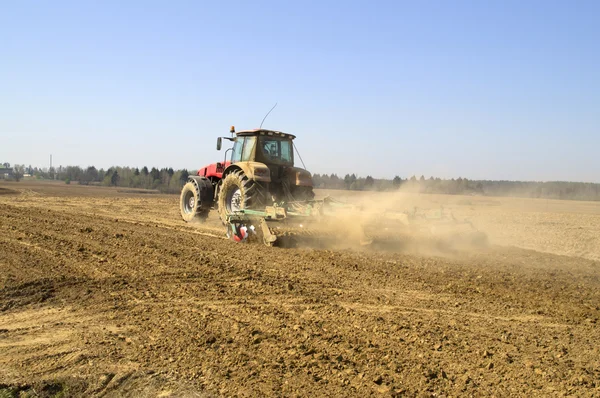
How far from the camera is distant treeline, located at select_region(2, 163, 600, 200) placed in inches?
685

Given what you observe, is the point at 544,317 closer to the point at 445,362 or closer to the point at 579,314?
the point at 579,314

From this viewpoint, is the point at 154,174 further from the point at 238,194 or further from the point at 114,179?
the point at 238,194

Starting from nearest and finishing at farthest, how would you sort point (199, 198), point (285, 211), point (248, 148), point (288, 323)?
1. point (288, 323)
2. point (285, 211)
3. point (248, 148)
4. point (199, 198)

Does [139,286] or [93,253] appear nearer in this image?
[139,286]

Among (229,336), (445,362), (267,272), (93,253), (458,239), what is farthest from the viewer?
(458,239)

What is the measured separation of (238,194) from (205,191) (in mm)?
1912

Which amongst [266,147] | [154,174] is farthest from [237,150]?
[154,174]

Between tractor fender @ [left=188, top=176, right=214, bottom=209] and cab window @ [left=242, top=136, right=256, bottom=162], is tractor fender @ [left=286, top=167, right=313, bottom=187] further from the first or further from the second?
tractor fender @ [left=188, top=176, right=214, bottom=209]

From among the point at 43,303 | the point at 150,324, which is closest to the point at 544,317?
the point at 150,324

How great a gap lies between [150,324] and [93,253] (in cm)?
398

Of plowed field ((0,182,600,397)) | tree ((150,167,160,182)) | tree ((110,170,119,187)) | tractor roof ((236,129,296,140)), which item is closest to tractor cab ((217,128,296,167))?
tractor roof ((236,129,296,140))

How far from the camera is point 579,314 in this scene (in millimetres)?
5645

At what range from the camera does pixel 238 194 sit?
11.8 metres

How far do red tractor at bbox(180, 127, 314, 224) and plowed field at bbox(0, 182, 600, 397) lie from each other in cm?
224
